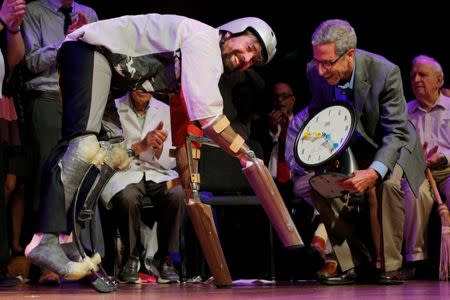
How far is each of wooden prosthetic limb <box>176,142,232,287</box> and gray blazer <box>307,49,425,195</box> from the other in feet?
3.12

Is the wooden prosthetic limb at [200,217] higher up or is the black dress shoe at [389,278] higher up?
the wooden prosthetic limb at [200,217]

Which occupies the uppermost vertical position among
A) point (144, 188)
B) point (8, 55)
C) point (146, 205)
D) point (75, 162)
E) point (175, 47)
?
point (8, 55)

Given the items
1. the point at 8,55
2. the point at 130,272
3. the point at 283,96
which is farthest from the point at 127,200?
the point at 283,96

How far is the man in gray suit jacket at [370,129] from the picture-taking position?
436 centimetres

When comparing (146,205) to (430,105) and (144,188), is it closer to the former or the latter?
(144,188)

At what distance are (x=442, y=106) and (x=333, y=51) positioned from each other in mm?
1708

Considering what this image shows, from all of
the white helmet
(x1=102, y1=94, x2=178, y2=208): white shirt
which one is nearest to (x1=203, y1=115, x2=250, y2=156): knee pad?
the white helmet

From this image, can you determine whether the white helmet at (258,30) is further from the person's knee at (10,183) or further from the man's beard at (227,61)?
the person's knee at (10,183)

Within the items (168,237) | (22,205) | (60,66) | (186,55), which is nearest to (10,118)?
(22,205)

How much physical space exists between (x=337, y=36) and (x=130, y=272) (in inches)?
70.5

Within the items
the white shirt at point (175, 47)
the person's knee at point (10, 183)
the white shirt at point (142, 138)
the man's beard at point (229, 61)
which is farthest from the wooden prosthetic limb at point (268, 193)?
the person's knee at point (10, 183)

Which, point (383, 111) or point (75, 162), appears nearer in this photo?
point (75, 162)

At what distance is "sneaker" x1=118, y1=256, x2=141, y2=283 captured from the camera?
4.94 meters

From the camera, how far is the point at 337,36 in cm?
448
